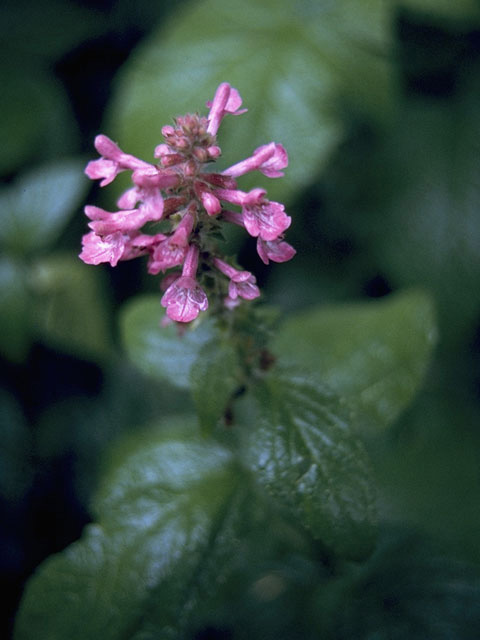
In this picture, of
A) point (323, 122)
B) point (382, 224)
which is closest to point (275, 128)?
point (323, 122)

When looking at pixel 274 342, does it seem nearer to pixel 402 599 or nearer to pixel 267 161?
pixel 267 161

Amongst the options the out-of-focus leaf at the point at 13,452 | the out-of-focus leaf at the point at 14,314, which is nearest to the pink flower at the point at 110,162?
the out-of-focus leaf at the point at 14,314

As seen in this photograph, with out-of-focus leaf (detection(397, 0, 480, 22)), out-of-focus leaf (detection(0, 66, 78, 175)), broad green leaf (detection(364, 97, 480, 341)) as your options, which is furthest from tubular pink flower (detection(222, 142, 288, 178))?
out-of-focus leaf (detection(0, 66, 78, 175))

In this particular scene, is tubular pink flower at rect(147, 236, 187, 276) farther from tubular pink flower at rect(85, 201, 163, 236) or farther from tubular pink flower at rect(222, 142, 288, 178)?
tubular pink flower at rect(222, 142, 288, 178)

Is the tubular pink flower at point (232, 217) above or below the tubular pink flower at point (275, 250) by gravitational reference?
above

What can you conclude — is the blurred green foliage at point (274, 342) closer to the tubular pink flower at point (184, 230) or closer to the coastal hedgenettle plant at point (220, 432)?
the coastal hedgenettle plant at point (220, 432)

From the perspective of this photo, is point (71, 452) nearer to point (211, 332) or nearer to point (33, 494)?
point (33, 494)

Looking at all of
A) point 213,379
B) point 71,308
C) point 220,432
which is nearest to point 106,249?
point 213,379
